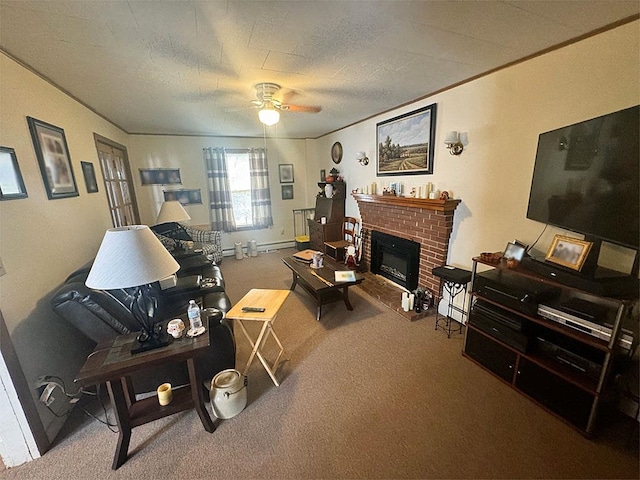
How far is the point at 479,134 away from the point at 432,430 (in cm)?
237

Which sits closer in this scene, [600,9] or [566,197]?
[600,9]

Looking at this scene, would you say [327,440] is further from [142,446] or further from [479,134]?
[479,134]

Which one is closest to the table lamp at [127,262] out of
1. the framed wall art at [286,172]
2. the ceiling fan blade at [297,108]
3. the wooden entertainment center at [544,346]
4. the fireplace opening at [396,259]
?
the ceiling fan blade at [297,108]

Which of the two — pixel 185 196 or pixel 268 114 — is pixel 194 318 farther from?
pixel 185 196

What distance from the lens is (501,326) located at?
1869 millimetres

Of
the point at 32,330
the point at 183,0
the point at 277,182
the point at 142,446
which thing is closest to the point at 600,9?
the point at 183,0

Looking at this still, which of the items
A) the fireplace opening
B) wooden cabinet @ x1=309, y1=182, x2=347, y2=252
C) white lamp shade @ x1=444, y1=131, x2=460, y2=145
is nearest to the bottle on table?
the fireplace opening

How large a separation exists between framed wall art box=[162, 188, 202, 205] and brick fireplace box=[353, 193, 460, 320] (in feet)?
10.6

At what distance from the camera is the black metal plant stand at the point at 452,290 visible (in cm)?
240

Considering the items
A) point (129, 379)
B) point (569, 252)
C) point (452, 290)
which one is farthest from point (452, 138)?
point (129, 379)

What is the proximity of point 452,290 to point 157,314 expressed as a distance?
8.97 feet

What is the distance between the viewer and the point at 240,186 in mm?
5250

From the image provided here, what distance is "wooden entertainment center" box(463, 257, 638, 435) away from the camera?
1.43m

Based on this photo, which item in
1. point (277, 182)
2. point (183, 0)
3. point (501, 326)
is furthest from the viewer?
point (277, 182)
